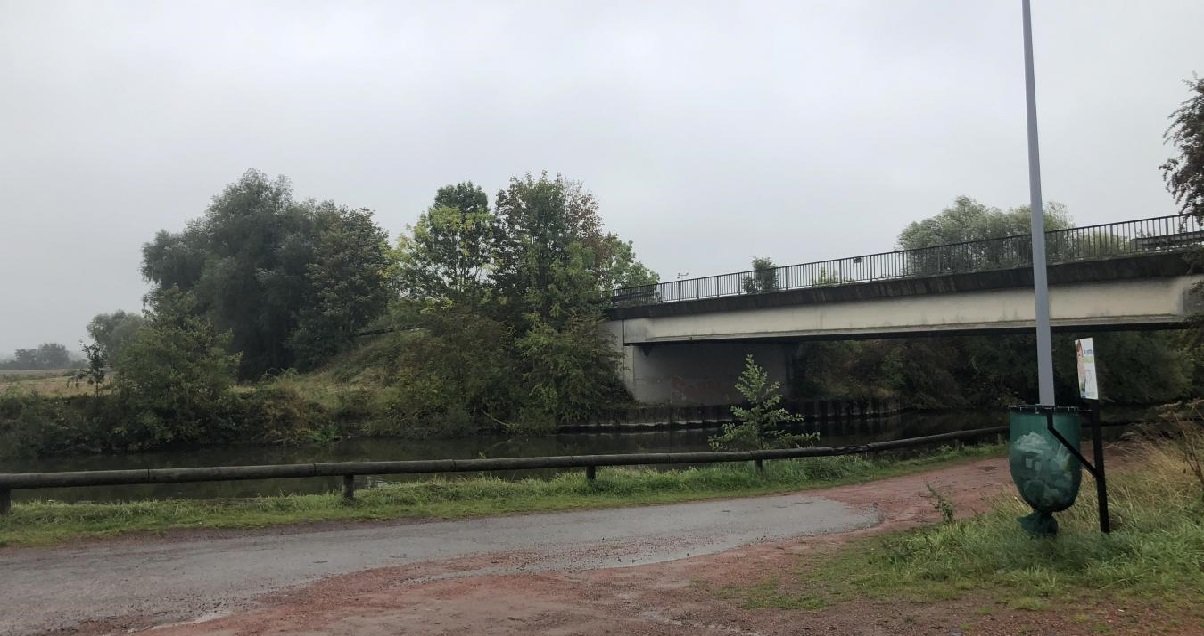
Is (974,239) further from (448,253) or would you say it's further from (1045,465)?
(1045,465)

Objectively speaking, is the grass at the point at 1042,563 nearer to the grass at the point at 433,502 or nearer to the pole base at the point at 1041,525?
the pole base at the point at 1041,525

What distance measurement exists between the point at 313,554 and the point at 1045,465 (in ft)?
24.0

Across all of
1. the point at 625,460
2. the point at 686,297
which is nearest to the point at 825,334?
the point at 686,297

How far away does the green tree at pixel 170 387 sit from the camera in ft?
115

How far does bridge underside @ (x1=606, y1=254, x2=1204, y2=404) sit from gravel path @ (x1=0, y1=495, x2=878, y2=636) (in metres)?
14.3

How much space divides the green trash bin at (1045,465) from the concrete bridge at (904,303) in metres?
14.0

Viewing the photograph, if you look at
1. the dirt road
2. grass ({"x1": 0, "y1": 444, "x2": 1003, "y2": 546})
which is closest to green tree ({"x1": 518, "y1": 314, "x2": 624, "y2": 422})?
grass ({"x1": 0, "y1": 444, "x2": 1003, "y2": 546})

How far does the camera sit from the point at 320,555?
29.0 feet

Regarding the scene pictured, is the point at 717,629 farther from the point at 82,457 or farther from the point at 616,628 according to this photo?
the point at 82,457

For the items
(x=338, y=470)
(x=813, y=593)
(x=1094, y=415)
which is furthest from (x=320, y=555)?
(x=1094, y=415)

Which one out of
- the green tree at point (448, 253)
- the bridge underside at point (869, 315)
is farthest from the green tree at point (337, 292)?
the bridge underside at point (869, 315)

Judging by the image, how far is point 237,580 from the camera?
7617 millimetres

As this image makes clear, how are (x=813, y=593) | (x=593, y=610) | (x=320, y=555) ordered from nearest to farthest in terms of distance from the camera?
(x=593, y=610) < (x=813, y=593) < (x=320, y=555)

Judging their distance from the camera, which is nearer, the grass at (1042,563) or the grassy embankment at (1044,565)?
the grassy embankment at (1044,565)
